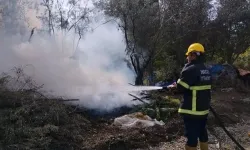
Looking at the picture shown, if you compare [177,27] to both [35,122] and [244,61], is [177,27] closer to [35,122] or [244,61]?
[244,61]

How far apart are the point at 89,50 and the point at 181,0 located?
434 cm

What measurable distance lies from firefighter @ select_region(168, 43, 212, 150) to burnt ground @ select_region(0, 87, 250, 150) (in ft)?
3.40

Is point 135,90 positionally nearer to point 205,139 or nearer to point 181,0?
point 205,139

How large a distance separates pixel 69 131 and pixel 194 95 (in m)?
2.43

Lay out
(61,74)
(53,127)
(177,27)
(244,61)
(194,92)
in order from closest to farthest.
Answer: (194,92)
(53,127)
(61,74)
(177,27)
(244,61)

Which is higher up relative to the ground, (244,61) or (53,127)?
(244,61)

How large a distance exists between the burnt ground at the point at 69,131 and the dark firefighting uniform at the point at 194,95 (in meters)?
1.04

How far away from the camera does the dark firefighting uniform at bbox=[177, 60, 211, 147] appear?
4961 mm

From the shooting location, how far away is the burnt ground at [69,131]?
17.4 ft

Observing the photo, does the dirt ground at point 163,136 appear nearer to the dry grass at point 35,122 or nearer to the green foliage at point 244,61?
the dry grass at point 35,122

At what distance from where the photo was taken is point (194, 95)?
16.5 ft

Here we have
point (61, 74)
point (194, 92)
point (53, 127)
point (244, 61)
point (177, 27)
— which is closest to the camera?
point (194, 92)

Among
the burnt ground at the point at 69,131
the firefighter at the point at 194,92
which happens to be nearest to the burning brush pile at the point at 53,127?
the burnt ground at the point at 69,131

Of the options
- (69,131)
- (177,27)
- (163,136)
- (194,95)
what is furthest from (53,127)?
(177,27)
